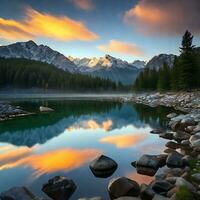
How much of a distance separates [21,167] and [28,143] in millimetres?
6331

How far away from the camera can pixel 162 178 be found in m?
9.17

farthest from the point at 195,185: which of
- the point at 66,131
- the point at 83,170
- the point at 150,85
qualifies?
the point at 150,85

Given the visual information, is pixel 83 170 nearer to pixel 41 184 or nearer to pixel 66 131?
pixel 41 184

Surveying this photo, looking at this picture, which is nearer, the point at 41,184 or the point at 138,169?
the point at 41,184

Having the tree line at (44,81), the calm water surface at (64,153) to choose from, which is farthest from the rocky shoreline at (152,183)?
the tree line at (44,81)

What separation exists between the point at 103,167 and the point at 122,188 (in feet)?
8.87

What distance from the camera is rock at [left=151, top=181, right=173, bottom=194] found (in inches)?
314

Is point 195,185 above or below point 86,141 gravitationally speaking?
above

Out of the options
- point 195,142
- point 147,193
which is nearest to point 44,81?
point 195,142

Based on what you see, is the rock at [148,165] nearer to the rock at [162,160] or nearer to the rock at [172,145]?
the rock at [162,160]

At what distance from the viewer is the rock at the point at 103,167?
35.0 ft

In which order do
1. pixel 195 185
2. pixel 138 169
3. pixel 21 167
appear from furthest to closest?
pixel 21 167 → pixel 138 169 → pixel 195 185

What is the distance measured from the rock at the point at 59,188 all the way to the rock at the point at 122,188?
1.47m

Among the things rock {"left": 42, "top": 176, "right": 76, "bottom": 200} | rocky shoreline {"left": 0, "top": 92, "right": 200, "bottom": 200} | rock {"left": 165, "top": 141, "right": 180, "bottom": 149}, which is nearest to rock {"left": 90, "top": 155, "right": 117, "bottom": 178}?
rocky shoreline {"left": 0, "top": 92, "right": 200, "bottom": 200}
